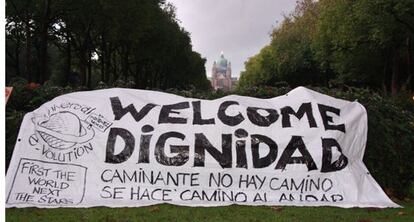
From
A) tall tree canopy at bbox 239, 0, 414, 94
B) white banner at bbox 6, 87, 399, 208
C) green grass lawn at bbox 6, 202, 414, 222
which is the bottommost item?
green grass lawn at bbox 6, 202, 414, 222

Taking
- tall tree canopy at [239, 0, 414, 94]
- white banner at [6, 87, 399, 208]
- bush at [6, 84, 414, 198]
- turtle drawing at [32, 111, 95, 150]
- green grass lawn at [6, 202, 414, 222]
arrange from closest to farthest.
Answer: green grass lawn at [6, 202, 414, 222]
white banner at [6, 87, 399, 208]
turtle drawing at [32, 111, 95, 150]
bush at [6, 84, 414, 198]
tall tree canopy at [239, 0, 414, 94]

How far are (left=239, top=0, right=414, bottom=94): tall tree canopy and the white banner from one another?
21535 millimetres

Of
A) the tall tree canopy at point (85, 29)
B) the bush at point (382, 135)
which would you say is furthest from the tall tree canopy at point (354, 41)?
the bush at point (382, 135)

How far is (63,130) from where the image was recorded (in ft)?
27.1

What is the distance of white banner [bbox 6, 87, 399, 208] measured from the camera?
25.6ft

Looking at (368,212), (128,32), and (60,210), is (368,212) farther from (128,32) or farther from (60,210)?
(128,32)

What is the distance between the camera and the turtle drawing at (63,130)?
26.7 feet

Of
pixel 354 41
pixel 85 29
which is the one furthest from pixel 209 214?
pixel 85 29

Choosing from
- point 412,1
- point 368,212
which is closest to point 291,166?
point 368,212

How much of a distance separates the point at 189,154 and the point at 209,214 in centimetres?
123

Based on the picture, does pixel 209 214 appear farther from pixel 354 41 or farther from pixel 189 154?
pixel 354 41

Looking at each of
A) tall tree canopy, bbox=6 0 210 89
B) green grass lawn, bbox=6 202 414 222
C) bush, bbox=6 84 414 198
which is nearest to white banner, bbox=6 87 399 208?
green grass lawn, bbox=6 202 414 222

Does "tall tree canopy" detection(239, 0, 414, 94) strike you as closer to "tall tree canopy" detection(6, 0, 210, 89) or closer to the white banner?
"tall tree canopy" detection(6, 0, 210, 89)

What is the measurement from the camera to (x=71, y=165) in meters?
7.93
